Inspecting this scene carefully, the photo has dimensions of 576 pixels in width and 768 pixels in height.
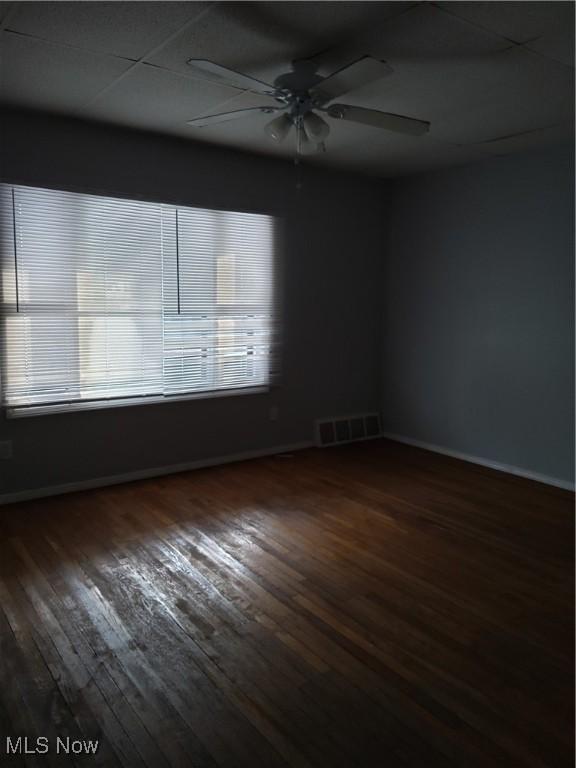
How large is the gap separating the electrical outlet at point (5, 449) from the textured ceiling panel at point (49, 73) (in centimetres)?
212

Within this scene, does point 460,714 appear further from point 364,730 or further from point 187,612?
point 187,612

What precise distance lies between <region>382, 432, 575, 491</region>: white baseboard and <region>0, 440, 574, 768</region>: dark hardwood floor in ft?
1.28

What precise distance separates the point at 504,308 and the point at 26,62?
3.71 metres

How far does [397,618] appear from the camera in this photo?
2.53 m

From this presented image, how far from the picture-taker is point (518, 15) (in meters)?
2.22

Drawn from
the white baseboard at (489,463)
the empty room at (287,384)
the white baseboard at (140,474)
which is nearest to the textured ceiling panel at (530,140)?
the empty room at (287,384)

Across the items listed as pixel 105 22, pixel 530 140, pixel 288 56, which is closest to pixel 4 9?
pixel 105 22

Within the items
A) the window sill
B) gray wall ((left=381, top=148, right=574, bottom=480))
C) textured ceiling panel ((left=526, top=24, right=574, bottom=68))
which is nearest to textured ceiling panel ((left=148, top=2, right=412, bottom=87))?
textured ceiling panel ((left=526, top=24, right=574, bottom=68))

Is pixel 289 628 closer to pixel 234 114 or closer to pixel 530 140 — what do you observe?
pixel 234 114

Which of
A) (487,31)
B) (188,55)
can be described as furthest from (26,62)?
(487,31)

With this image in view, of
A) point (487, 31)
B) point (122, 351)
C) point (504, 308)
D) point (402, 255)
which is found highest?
point (487, 31)

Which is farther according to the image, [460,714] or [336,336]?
[336,336]

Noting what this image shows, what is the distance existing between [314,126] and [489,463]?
3.22 metres

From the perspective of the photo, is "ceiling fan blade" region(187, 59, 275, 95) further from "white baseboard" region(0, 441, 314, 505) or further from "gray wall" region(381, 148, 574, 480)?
"white baseboard" region(0, 441, 314, 505)
